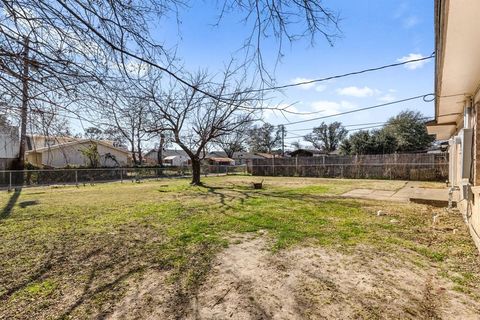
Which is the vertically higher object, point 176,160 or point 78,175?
point 176,160

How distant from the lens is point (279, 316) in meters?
2.12

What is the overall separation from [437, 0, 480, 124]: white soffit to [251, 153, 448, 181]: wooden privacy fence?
1178cm

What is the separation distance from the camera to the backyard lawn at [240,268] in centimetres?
225

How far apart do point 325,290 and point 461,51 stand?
9.82 ft

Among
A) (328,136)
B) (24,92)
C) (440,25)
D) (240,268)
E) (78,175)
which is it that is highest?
(328,136)

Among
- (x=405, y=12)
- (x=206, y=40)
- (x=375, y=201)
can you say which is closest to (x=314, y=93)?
(x=405, y=12)

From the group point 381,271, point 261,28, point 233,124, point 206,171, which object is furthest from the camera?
point 206,171

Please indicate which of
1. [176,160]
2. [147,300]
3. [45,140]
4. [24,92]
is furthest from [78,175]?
[176,160]

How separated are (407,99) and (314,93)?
6.74 metres

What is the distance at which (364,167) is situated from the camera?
18047 millimetres

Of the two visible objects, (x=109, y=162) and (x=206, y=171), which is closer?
(x=206, y=171)

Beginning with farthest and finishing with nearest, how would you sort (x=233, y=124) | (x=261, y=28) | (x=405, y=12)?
(x=233, y=124) → (x=405, y=12) → (x=261, y=28)

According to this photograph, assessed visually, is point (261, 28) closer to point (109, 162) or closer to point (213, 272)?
point (213, 272)

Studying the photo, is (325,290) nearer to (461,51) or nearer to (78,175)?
(461,51)
